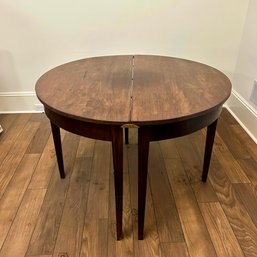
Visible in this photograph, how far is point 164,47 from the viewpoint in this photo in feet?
7.62

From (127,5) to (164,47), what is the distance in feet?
1.59

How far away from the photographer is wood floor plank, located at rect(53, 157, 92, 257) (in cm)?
125

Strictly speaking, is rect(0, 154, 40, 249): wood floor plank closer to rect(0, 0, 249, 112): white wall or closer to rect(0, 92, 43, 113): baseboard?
rect(0, 92, 43, 113): baseboard

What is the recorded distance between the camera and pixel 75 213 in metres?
1.43

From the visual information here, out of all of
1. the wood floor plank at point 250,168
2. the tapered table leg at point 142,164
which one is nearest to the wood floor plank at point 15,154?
the tapered table leg at point 142,164

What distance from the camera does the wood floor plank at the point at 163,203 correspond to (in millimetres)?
1312

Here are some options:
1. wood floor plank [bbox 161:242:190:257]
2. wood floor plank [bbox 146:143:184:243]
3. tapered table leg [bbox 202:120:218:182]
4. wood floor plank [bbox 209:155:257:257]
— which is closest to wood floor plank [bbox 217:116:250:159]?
wood floor plank [bbox 209:155:257:257]

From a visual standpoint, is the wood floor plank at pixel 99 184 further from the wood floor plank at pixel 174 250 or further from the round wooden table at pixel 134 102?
the wood floor plank at pixel 174 250

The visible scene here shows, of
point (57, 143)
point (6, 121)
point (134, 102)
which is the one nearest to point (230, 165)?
point (134, 102)

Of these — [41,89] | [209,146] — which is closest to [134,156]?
[209,146]

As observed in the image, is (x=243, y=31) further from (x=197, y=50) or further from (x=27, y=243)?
(x=27, y=243)

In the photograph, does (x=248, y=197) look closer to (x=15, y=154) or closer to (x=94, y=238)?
(x=94, y=238)

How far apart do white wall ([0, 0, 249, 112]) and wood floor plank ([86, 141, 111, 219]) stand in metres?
0.95

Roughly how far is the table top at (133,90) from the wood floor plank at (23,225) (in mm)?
689
